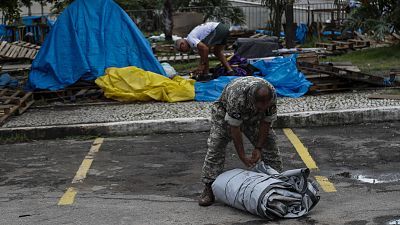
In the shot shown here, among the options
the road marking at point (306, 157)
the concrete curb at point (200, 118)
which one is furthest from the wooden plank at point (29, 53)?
the road marking at point (306, 157)

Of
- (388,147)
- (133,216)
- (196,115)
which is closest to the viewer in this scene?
(133,216)

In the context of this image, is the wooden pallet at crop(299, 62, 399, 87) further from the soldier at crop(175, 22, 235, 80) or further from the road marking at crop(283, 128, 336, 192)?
the road marking at crop(283, 128, 336, 192)

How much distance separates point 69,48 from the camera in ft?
46.0

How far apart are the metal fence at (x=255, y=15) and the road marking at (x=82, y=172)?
21.2 meters

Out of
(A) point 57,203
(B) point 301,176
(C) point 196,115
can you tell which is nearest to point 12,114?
(C) point 196,115

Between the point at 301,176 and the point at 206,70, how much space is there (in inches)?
299

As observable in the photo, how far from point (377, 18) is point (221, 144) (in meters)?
14.2

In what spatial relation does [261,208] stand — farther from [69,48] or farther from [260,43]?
[260,43]

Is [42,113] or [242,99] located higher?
[242,99]

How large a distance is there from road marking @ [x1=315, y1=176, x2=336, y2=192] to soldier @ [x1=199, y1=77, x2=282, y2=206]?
664 mm

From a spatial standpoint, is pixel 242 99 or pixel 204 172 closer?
pixel 242 99

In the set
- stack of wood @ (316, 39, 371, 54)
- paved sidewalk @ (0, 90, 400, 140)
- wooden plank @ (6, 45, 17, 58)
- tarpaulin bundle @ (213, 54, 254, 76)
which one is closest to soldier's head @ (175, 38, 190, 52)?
tarpaulin bundle @ (213, 54, 254, 76)

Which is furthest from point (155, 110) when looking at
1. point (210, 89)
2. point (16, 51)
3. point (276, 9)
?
point (16, 51)

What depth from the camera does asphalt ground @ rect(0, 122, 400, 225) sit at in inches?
263
